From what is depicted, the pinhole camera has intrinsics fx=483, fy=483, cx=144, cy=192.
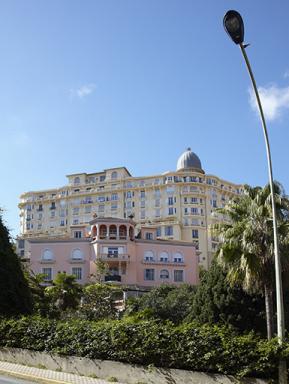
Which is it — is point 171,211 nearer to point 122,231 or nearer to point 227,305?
point 122,231

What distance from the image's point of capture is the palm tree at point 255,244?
21969mm

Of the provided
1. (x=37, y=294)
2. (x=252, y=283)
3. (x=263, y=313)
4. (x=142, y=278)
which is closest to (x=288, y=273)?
(x=252, y=283)

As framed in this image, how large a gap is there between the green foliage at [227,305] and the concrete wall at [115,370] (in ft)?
43.8

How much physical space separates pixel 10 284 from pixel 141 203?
9732cm

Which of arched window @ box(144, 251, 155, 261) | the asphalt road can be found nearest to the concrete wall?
the asphalt road

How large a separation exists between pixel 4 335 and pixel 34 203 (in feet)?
375

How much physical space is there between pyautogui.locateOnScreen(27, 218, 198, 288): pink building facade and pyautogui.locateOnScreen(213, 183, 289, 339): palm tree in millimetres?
50244

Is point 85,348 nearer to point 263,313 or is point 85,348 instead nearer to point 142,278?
point 263,313

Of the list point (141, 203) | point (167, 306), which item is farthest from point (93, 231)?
point (141, 203)

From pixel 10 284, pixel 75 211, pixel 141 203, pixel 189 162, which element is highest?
pixel 189 162

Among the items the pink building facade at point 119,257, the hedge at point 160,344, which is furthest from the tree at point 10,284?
the pink building facade at point 119,257

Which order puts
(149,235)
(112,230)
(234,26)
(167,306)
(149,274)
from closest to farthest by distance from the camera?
1. (234,26)
2. (167,306)
3. (149,274)
4. (112,230)
5. (149,235)

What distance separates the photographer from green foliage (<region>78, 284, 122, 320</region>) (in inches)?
1761

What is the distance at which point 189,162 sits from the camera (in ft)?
401
